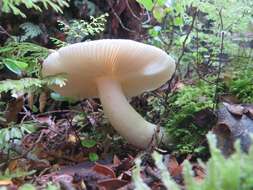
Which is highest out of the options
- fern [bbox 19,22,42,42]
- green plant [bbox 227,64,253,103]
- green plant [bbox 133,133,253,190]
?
green plant [bbox 133,133,253,190]

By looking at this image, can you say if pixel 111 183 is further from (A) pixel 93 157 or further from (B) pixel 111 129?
(B) pixel 111 129

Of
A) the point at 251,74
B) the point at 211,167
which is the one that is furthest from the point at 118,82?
the point at 211,167

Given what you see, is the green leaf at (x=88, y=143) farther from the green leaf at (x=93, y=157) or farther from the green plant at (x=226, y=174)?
the green plant at (x=226, y=174)

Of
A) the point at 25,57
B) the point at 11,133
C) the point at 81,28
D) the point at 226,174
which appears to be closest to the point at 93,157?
the point at 11,133

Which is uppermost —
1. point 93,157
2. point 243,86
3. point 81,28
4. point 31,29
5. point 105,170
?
point 81,28

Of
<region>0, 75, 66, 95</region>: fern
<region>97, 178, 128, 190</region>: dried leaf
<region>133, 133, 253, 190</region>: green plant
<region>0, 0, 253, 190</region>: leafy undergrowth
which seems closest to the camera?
<region>133, 133, 253, 190</region>: green plant

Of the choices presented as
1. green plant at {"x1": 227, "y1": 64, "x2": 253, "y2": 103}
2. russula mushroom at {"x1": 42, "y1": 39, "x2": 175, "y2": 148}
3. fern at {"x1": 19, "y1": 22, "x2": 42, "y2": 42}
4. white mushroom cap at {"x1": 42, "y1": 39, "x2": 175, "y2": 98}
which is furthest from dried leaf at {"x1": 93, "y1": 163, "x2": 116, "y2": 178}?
fern at {"x1": 19, "y1": 22, "x2": 42, "y2": 42}

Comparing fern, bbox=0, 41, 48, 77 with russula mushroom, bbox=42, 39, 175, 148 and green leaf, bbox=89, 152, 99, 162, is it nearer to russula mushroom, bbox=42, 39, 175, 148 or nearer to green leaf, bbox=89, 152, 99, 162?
russula mushroom, bbox=42, 39, 175, 148
